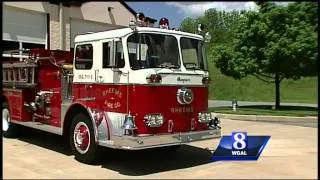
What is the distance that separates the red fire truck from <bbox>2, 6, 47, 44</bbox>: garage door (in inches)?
335

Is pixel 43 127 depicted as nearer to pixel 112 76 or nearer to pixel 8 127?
pixel 8 127

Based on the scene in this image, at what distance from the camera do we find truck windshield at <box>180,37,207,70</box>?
8962 millimetres

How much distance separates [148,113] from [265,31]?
8.39 m

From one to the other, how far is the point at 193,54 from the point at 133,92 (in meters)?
1.68

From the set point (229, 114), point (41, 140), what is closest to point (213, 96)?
point (229, 114)

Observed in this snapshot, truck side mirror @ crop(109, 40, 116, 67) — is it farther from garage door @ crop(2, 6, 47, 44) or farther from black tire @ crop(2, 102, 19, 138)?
garage door @ crop(2, 6, 47, 44)

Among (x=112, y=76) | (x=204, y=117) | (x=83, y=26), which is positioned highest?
(x=83, y=26)

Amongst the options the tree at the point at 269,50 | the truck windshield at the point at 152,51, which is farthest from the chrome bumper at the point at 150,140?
the tree at the point at 269,50

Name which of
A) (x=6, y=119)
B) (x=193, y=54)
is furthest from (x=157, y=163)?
(x=6, y=119)

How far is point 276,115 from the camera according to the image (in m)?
18.7

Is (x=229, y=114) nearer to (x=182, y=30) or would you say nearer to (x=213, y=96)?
(x=182, y=30)

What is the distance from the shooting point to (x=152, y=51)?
8.43 meters

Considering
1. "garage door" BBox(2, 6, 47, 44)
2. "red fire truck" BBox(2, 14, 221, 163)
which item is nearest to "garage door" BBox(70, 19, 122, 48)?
"garage door" BBox(2, 6, 47, 44)

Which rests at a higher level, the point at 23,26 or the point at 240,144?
the point at 23,26
